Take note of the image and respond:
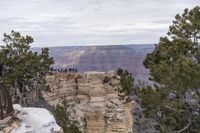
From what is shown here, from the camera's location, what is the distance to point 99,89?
60562 mm

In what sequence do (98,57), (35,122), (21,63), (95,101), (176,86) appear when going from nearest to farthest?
1. (35,122)
2. (176,86)
3. (21,63)
4. (95,101)
5. (98,57)

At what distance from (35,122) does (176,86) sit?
8307 millimetres

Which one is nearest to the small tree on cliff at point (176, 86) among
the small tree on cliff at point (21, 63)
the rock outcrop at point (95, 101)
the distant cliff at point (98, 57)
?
the small tree on cliff at point (21, 63)

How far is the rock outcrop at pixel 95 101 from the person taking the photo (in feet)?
193

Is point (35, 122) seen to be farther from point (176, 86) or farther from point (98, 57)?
point (98, 57)

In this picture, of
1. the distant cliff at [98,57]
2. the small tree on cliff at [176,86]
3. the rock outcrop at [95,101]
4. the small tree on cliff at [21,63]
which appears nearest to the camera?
the small tree on cliff at [176,86]

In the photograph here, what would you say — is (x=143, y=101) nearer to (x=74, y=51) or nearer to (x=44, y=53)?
(x=44, y=53)

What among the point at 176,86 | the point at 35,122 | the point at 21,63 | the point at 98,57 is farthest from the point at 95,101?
the point at 98,57

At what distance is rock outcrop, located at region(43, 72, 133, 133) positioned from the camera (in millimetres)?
58844

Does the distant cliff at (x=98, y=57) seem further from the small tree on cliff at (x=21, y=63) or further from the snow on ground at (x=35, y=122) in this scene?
the snow on ground at (x=35, y=122)

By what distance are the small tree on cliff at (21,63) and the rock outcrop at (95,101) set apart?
56.5 feet

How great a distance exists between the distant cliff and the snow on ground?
414ft

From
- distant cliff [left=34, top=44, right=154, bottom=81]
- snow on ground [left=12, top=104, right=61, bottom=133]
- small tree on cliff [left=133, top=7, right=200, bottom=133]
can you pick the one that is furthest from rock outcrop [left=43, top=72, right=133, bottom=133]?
distant cliff [left=34, top=44, right=154, bottom=81]

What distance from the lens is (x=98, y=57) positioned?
16275cm
